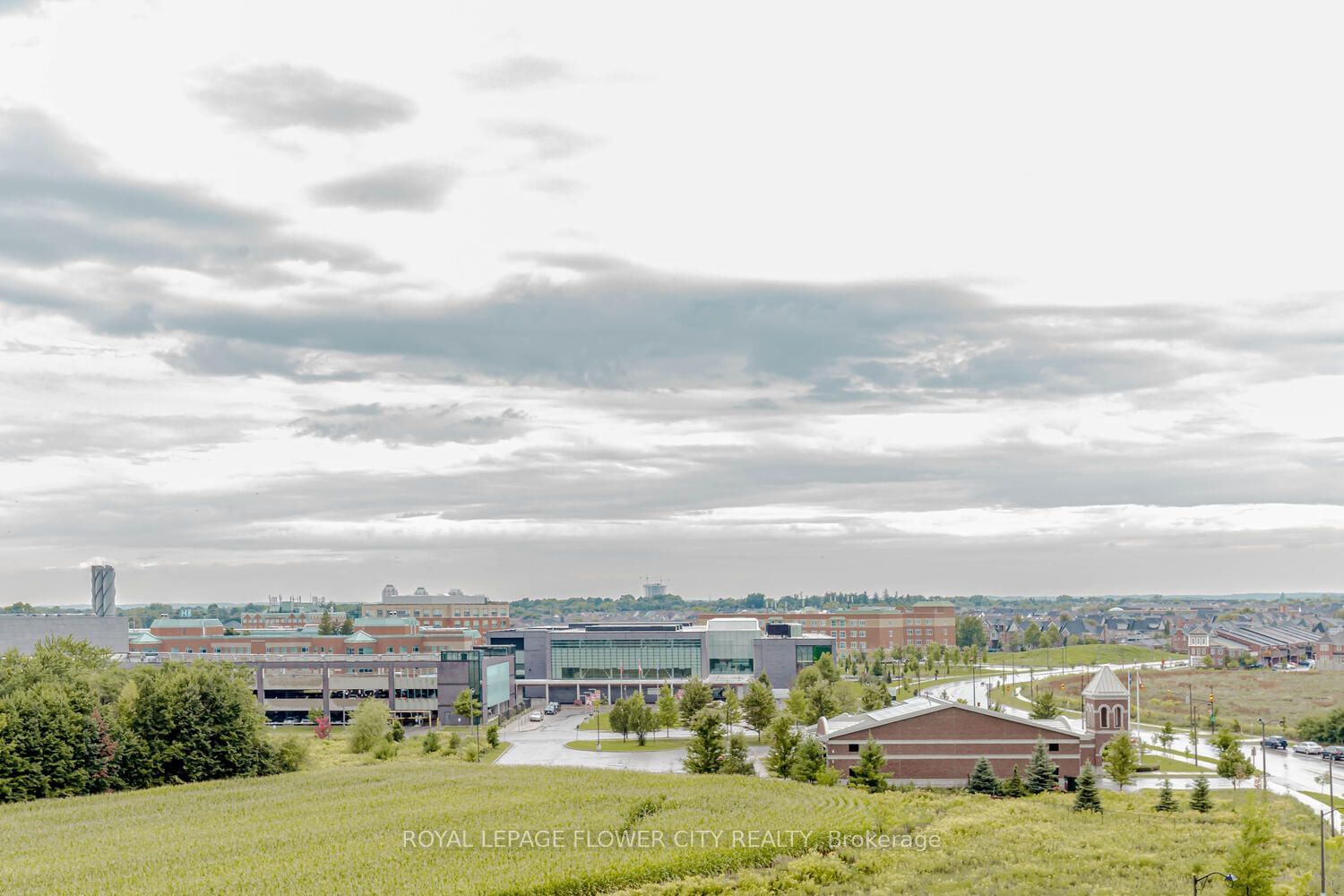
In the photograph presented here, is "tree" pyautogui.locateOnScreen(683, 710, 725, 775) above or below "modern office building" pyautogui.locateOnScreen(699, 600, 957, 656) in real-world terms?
above

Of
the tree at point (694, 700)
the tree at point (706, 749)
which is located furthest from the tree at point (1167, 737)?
the tree at point (706, 749)

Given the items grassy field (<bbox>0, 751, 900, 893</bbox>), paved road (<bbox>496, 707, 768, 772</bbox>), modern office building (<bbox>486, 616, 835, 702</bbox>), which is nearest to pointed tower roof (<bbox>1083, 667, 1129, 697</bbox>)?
grassy field (<bbox>0, 751, 900, 893</bbox>)

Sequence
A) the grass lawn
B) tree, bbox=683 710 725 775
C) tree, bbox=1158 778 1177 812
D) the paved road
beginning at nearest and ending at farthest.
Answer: tree, bbox=1158 778 1177 812 → tree, bbox=683 710 725 775 → the paved road → the grass lawn

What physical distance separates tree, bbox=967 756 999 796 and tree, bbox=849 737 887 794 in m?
5.01

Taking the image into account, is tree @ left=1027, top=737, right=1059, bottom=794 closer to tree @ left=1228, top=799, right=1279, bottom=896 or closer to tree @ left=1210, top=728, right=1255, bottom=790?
tree @ left=1210, top=728, right=1255, bottom=790

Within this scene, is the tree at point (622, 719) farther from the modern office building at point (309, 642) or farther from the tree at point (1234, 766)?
the modern office building at point (309, 642)

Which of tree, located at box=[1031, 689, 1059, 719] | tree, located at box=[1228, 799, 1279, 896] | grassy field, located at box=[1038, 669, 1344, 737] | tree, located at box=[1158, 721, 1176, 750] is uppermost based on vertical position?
tree, located at box=[1228, 799, 1279, 896]

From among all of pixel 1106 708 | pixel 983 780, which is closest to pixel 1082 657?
pixel 1106 708

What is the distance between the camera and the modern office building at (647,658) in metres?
132

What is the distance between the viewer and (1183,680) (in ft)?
445

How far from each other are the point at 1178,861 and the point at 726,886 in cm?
1864

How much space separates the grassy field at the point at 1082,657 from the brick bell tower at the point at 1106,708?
343 feet

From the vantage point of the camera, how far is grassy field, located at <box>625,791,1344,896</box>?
41.9 metres

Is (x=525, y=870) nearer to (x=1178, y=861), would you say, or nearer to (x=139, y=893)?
(x=139, y=893)
